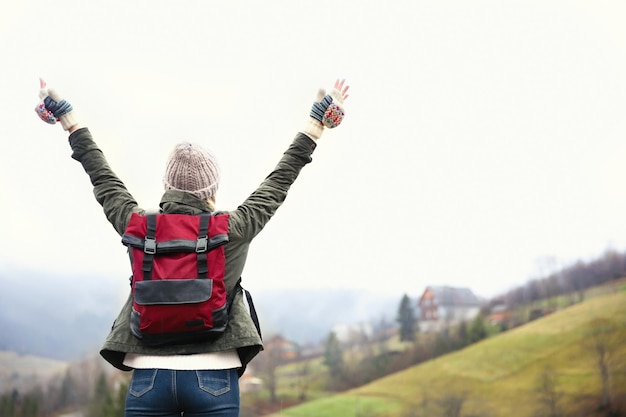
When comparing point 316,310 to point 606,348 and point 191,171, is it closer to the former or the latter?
point 606,348

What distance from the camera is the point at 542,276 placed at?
4480 mm

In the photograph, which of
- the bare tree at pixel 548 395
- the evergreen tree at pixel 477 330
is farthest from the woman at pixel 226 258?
the bare tree at pixel 548 395

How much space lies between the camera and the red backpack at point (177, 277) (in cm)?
152

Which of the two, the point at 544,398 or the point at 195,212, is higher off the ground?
the point at 195,212

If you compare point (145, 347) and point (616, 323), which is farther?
point (616, 323)

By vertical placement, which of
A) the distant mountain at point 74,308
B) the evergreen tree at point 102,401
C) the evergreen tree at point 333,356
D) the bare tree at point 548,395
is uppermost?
the distant mountain at point 74,308

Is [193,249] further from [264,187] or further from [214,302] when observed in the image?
[264,187]

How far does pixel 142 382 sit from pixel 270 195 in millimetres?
485

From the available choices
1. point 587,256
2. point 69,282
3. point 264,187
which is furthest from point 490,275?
point 264,187

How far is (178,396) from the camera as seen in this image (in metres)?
1.52

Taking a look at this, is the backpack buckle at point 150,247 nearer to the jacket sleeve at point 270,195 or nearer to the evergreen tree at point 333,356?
the jacket sleeve at point 270,195

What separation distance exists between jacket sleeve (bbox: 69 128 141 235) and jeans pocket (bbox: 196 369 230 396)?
1.19ft

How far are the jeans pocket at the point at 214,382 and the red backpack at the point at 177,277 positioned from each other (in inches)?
2.8

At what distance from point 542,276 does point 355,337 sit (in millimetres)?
1150
